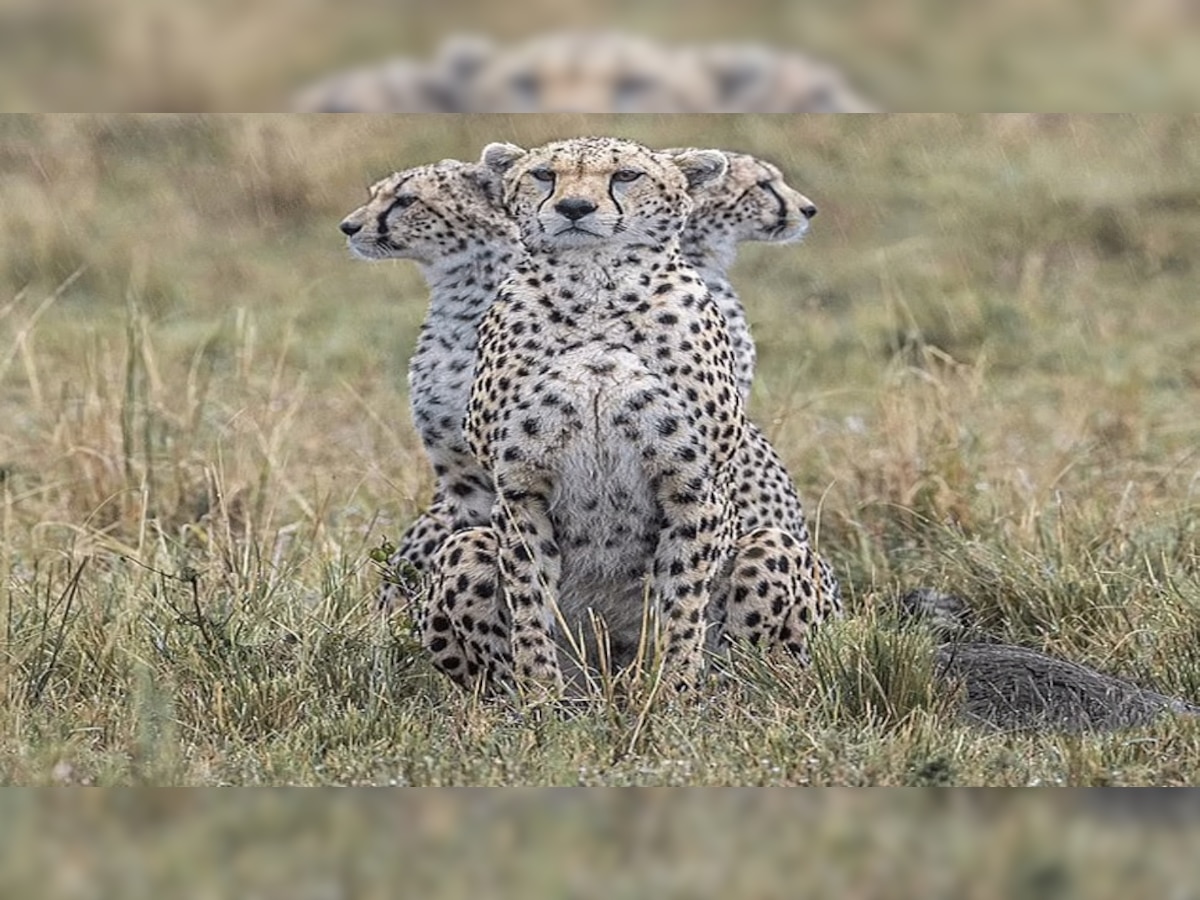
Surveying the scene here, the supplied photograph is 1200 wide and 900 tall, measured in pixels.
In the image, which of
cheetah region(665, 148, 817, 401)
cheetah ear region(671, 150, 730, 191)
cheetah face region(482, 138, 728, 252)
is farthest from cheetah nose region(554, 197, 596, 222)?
cheetah region(665, 148, 817, 401)

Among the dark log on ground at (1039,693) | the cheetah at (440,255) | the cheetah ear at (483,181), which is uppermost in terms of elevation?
the cheetah ear at (483,181)

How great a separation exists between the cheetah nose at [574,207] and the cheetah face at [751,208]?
0.97 m

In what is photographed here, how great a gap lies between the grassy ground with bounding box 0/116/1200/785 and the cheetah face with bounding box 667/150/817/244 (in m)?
0.37

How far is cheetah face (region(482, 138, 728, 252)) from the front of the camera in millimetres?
2752

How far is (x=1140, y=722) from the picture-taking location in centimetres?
294

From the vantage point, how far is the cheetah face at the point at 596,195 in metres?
2.75

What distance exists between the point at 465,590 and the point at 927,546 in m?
1.13

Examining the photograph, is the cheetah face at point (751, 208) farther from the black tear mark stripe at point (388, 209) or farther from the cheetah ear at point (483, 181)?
the black tear mark stripe at point (388, 209)

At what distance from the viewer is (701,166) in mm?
2939

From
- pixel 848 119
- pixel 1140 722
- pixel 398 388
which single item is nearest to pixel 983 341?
pixel 848 119

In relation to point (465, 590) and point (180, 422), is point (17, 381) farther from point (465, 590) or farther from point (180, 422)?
point (465, 590)
